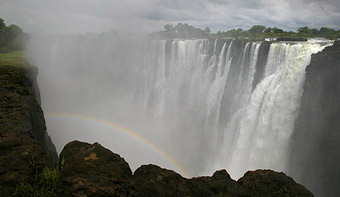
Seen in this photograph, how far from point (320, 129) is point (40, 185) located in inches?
536

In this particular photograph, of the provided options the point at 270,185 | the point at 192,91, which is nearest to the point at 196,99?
the point at 192,91

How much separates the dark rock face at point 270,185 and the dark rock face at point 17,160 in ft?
13.3

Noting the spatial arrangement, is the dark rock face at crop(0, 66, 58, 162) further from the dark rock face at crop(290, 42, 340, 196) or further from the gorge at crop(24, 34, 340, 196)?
the gorge at crop(24, 34, 340, 196)

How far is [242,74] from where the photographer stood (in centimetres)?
1922

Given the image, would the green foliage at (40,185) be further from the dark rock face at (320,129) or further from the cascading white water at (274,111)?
the cascading white water at (274,111)

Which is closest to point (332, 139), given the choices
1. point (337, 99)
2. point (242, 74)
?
point (337, 99)

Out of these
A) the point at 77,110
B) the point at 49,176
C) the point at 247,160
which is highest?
the point at 49,176

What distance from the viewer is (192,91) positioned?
27938 millimetres

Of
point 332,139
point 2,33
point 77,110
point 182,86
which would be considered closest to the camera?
point 332,139

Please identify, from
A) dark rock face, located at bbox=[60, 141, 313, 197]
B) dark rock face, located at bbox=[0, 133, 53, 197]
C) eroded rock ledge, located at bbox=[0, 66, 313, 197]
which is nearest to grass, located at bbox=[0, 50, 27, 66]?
dark rock face, located at bbox=[0, 133, 53, 197]

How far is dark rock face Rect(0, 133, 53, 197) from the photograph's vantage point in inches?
136

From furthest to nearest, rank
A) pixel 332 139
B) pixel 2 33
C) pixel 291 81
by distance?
pixel 2 33, pixel 291 81, pixel 332 139

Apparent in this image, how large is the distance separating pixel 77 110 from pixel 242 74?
33.0 metres

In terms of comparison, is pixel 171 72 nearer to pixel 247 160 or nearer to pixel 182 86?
pixel 182 86
